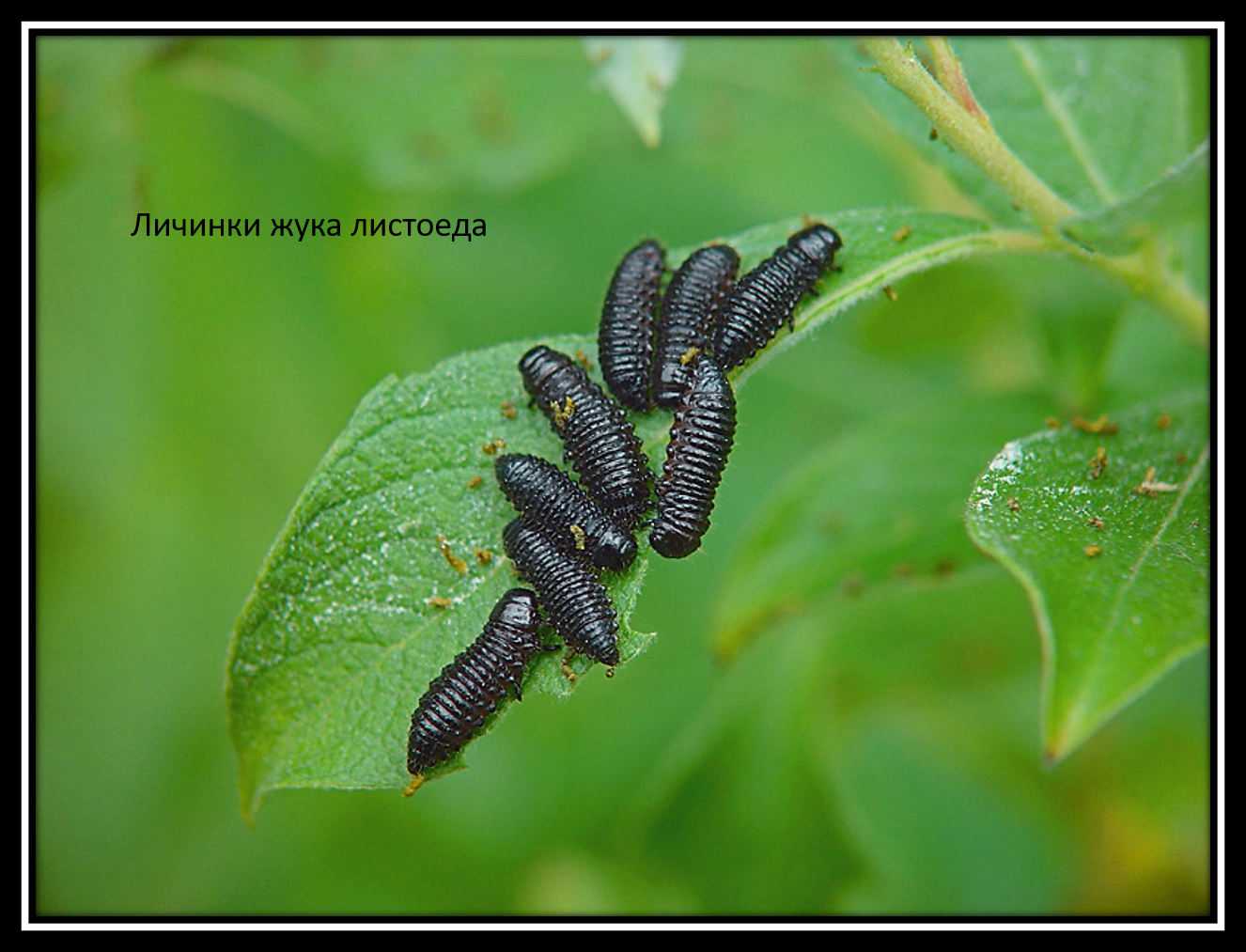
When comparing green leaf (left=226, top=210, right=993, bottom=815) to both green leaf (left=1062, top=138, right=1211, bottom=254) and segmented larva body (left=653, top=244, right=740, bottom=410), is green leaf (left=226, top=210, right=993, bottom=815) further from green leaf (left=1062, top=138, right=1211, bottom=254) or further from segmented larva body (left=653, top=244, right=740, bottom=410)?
green leaf (left=1062, top=138, right=1211, bottom=254)

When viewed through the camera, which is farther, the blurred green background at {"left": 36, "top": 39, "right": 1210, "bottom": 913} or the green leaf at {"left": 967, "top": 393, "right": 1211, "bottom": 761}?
the blurred green background at {"left": 36, "top": 39, "right": 1210, "bottom": 913}

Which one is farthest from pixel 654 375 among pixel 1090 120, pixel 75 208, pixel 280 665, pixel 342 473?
pixel 75 208

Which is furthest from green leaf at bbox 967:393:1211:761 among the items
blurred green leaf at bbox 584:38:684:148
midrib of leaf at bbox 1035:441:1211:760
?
blurred green leaf at bbox 584:38:684:148

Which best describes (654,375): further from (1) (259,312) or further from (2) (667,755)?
(1) (259,312)

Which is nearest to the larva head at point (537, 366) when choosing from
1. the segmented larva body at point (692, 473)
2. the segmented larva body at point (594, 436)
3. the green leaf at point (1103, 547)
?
the segmented larva body at point (594, 436)

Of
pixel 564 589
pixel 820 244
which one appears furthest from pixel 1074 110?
pixel 564 589

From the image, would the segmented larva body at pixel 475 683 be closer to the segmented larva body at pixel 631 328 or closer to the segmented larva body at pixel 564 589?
the segmented larva body at pixel 564 589
